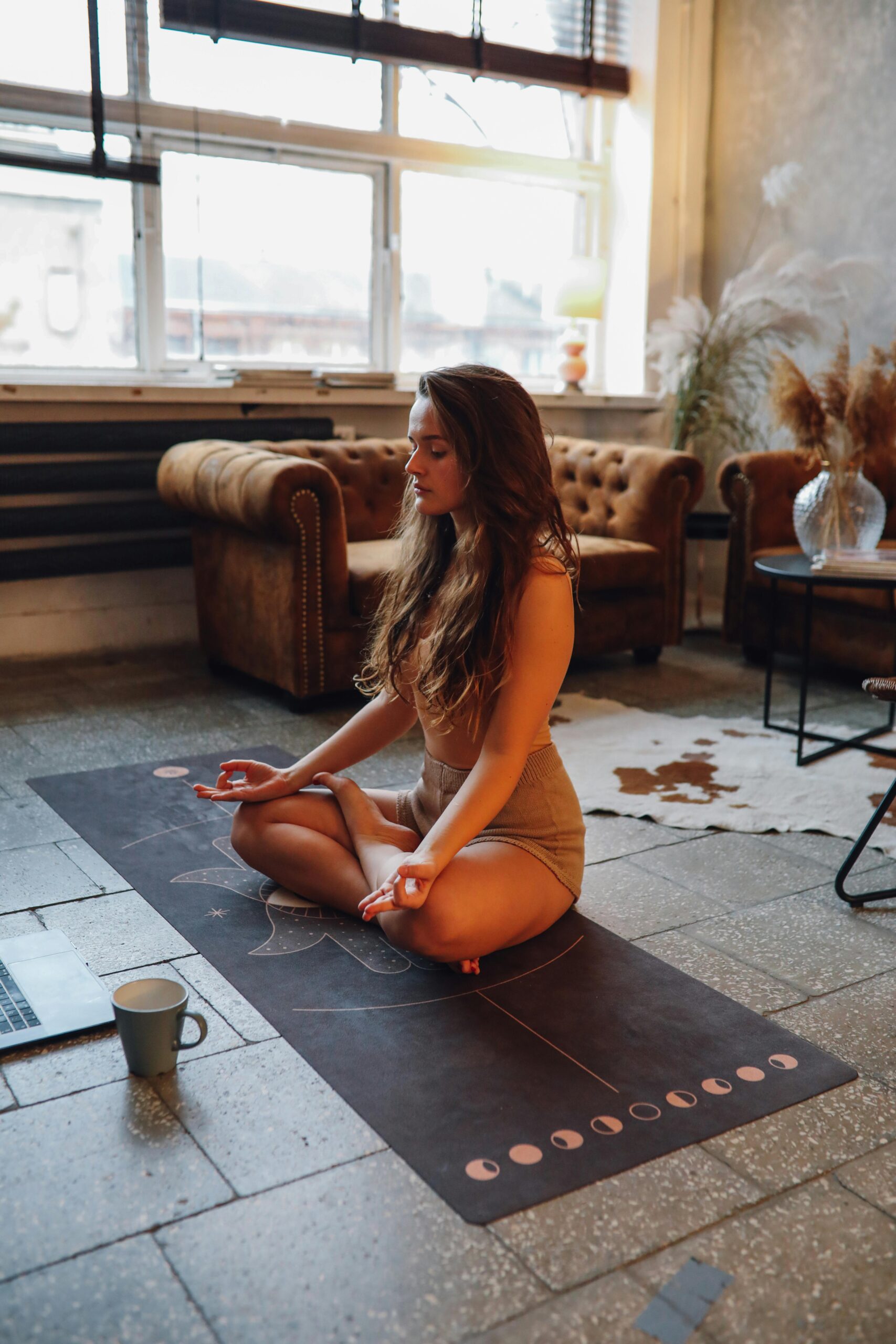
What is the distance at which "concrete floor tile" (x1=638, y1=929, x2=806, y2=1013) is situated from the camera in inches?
74.0

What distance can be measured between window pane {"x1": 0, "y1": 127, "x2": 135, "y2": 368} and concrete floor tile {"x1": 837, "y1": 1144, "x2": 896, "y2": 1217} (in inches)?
148

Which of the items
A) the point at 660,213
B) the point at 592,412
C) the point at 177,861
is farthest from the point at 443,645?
the point at 660,213

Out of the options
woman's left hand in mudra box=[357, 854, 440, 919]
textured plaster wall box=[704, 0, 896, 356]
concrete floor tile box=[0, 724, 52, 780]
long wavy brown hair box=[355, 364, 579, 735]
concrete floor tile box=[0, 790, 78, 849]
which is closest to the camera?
woman's left hand in mudra box=[357, 854, 440, 919]

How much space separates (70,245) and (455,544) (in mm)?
2896

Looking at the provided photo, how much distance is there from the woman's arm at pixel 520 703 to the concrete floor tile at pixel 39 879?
0.79 meters

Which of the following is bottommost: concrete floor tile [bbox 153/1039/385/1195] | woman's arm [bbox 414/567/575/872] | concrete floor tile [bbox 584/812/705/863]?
concrete floor tile [bbox 153/1039/385/1195]

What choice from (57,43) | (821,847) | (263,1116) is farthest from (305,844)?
(57,43)

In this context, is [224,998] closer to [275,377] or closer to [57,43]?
[275,377]

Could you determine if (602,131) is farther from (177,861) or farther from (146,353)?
(177,861)

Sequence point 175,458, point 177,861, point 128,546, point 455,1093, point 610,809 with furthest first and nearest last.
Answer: point 128,546 → point 175,458 → point 610,809 → point 177,861 → point 455,1093

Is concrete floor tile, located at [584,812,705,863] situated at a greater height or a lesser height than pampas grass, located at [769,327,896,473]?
lesser

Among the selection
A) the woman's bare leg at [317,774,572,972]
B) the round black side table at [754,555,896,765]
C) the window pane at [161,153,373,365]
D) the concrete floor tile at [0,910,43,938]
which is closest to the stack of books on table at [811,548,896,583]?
the round black side table at [754,555,896,765]

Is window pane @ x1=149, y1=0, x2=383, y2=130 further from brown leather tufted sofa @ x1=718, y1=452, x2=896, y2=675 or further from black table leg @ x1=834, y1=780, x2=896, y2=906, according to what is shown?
black table leg @ x1=834, y1=780, x2=896, y2=906

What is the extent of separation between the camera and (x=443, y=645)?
6.16 ft
